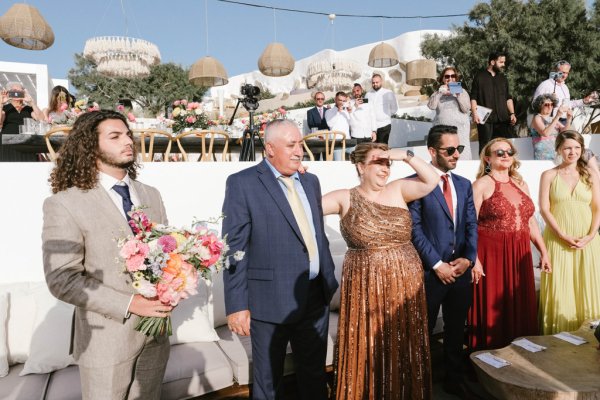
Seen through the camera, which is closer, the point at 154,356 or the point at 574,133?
the point at 154,356

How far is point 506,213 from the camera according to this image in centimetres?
337

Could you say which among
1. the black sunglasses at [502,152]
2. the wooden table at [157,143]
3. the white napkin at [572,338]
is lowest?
the white napkin at [572,338]

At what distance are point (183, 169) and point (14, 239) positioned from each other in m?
1.63

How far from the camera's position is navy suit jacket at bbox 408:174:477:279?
9.48ft

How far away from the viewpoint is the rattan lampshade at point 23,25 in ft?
22.2

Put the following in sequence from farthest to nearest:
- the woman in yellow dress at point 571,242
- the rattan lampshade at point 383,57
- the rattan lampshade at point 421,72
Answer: the rattan lampshade at point 383,57, the rattan lampshade at point 421,72, the woman in yellow dress at point 571,242

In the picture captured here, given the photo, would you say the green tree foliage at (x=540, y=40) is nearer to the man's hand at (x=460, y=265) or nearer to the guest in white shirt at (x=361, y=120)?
the guest in white shirt at (x=361, y=120)

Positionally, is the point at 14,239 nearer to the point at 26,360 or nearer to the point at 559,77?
the point at 26,360

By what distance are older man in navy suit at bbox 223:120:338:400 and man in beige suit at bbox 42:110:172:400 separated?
0.50 meters

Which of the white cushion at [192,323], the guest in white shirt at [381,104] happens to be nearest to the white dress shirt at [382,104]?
the guest in white shirt at [381,104]

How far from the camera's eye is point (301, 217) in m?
2.36

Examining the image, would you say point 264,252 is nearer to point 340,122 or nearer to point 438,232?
point 438,232

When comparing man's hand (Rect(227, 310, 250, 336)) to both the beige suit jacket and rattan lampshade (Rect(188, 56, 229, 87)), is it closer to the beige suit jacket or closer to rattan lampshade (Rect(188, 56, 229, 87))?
the beige suit jacket

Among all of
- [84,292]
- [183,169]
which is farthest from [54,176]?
[183,169]
